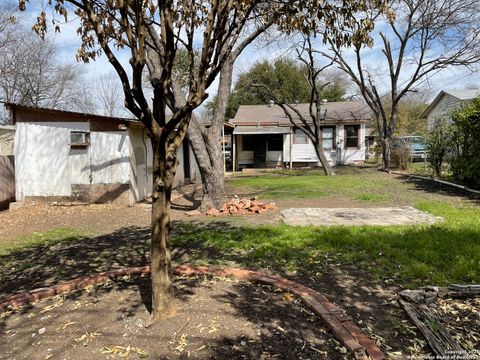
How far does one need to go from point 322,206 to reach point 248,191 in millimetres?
3947

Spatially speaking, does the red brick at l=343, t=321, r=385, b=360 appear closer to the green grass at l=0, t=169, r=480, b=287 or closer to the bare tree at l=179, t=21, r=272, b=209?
the green grass at l=0, t=169, r=480, b=287

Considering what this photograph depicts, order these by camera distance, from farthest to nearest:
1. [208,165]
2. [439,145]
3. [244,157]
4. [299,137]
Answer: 1. [244,157]
2. [299,137]
3. [439,145]
4. [208,165]

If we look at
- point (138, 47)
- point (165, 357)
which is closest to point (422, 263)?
point (165, 357)

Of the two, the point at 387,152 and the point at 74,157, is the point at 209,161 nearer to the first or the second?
the point at 74,157

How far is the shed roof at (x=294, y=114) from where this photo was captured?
23.3 m

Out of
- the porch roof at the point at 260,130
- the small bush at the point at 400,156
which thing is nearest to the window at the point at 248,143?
the porch roof at the point at 260,130

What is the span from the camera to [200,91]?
2975 millimetres

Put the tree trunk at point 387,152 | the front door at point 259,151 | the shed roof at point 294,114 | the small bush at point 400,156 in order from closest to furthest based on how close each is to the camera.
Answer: the small bush at point 400,156 < the tree trunk at point 387,152 < the shed roof at point 294,114 < the front door at point 259,151

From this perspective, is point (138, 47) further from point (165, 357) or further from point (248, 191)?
point (248, 191)

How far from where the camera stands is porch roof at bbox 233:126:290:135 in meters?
22.9

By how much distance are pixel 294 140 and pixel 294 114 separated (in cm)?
229

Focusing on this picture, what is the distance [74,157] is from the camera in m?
10.9

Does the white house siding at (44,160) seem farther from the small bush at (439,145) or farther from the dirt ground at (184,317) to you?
the small bush at (439,145)

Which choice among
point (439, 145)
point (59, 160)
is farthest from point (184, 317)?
point (439, 145)
